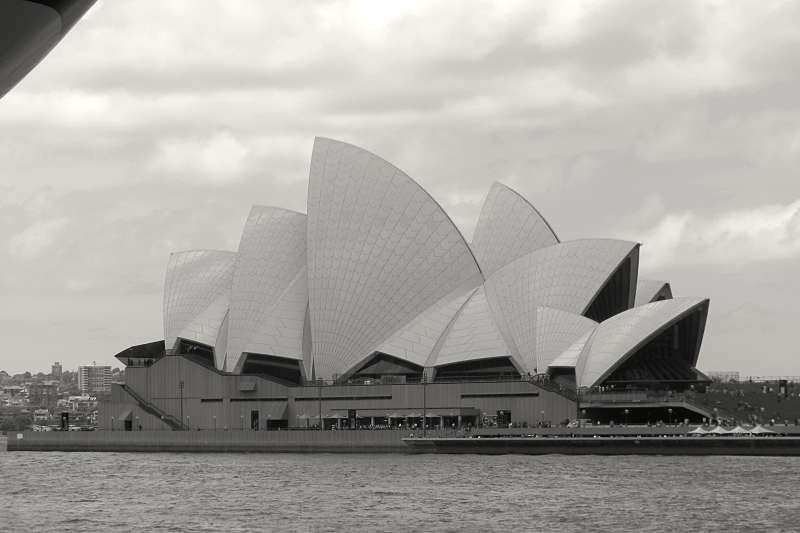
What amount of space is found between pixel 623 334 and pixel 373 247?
14.4 meters

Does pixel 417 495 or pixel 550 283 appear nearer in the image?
pixel 417 495

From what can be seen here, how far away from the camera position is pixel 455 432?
221 feet

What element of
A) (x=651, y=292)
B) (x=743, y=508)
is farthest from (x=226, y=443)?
(x=743, y=508)

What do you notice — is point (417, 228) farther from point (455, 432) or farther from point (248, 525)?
point (248, 525)

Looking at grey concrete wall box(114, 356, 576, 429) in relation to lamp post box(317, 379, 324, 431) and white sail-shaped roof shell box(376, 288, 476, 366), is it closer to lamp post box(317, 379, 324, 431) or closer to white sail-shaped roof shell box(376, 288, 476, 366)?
lamp post box(317, 379, 324, 431)

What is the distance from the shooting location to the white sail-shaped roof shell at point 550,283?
70.3m

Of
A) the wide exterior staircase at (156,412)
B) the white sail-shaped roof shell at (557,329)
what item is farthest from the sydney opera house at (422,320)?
the wide exterior staircase at (156,412)

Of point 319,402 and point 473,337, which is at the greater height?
point 473,337

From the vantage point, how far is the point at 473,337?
7206 cm

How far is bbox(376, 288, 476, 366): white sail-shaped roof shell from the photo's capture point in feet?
238

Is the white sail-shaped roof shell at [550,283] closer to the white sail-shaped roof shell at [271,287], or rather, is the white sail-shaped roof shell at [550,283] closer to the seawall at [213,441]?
the seawall at [213,441]

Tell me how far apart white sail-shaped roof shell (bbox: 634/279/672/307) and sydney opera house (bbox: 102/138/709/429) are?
216mm

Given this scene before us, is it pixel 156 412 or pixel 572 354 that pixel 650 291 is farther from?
pixel 156 412

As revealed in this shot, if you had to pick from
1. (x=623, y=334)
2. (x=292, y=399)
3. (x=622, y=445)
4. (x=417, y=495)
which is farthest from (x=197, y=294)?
(x=417, y=495)
